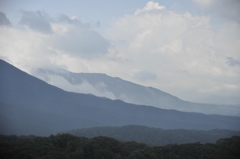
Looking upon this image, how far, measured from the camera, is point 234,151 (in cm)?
6469

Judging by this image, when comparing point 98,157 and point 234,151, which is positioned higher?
point 234,151

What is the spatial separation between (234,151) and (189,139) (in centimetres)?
13654

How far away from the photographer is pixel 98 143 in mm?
68438

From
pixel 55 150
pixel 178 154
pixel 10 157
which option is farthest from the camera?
pixel 178 154

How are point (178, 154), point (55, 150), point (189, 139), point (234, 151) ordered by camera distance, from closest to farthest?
1. point (55, 150)
2. point (234, 151)
3. point (178, 154)
4. point (189, 139)

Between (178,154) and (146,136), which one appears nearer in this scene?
(178,154)

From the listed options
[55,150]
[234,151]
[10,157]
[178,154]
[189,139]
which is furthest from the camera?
[189,139]

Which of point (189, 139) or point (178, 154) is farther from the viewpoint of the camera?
point (189, 139)

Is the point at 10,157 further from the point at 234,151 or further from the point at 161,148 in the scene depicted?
the point at 234,151

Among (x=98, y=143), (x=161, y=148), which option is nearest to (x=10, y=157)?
(x=98, y=143)

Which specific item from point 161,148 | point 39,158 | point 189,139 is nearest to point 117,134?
point 189,139

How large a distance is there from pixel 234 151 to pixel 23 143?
55.0 m

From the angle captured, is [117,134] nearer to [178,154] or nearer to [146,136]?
[146,136]

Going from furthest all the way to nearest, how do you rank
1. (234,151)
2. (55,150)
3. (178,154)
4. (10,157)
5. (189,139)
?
(189,139)
(178,154)
(234,151)
(55,150)
(10,157)
